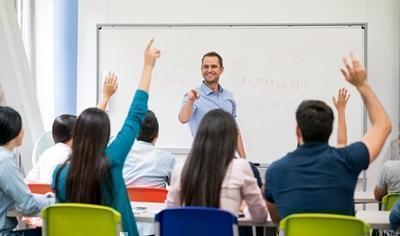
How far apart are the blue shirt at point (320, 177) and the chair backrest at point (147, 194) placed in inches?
40.1

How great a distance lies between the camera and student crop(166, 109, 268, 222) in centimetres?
248

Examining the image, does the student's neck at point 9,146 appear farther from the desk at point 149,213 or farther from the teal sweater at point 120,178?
the desk at point 149,213

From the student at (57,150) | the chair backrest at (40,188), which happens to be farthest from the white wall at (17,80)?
the chair backrest at (40,188)

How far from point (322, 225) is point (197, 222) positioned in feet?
1.64

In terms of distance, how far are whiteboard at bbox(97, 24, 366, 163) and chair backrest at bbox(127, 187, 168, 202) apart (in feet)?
9.01

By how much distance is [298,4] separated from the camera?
235 inches

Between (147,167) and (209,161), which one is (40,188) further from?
(209,161)

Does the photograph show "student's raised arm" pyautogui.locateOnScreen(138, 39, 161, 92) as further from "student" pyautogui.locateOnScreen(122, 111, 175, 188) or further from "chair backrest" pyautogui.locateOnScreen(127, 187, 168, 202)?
"student" pyautogui.locateOnScreen(122, 111, 175, 188)

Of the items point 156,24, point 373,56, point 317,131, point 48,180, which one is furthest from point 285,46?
point 317,131

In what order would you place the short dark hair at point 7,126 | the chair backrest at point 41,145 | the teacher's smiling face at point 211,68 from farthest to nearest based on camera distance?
the chair backrest at point 41,145, the teacher's smiling face at point 211,68, the short dark hair at point 7,126

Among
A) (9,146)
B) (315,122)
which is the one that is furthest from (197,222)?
(9,146)

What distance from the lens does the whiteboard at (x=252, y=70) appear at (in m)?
5.83

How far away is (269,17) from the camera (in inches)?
237

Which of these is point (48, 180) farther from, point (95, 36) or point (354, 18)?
point (354, 18)
